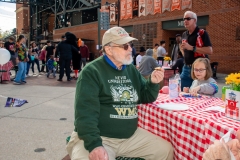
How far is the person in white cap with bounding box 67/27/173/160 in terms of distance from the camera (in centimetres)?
191

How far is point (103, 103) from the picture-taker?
2.07 m

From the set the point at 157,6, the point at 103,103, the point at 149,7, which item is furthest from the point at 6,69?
the point at 149,7

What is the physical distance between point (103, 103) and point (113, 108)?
0.31ft

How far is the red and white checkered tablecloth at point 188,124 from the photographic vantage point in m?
1.79

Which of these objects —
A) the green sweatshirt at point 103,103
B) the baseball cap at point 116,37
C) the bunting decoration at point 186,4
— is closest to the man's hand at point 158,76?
the green sweatshirt at point 103,103

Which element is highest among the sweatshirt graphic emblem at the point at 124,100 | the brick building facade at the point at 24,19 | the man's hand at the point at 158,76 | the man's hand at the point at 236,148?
the brick building facade at the point at 24,19

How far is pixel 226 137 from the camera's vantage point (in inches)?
57.8

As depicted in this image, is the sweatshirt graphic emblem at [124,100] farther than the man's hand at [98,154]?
Yes

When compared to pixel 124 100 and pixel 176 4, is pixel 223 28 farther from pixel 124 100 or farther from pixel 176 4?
pixel 124 100

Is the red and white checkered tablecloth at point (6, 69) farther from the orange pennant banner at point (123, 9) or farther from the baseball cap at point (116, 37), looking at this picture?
the orange pennant banner at point (123, 9)

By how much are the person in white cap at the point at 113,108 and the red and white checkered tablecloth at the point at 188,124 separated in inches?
5.3

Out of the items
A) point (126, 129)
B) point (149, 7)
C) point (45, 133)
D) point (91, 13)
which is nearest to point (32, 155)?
point (45, 133)

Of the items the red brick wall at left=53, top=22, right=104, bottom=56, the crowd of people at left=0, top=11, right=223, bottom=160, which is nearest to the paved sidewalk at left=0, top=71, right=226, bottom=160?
the crowd of people at left=0, top=11, right=223, bottom=160

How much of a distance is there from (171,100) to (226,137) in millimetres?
1149
